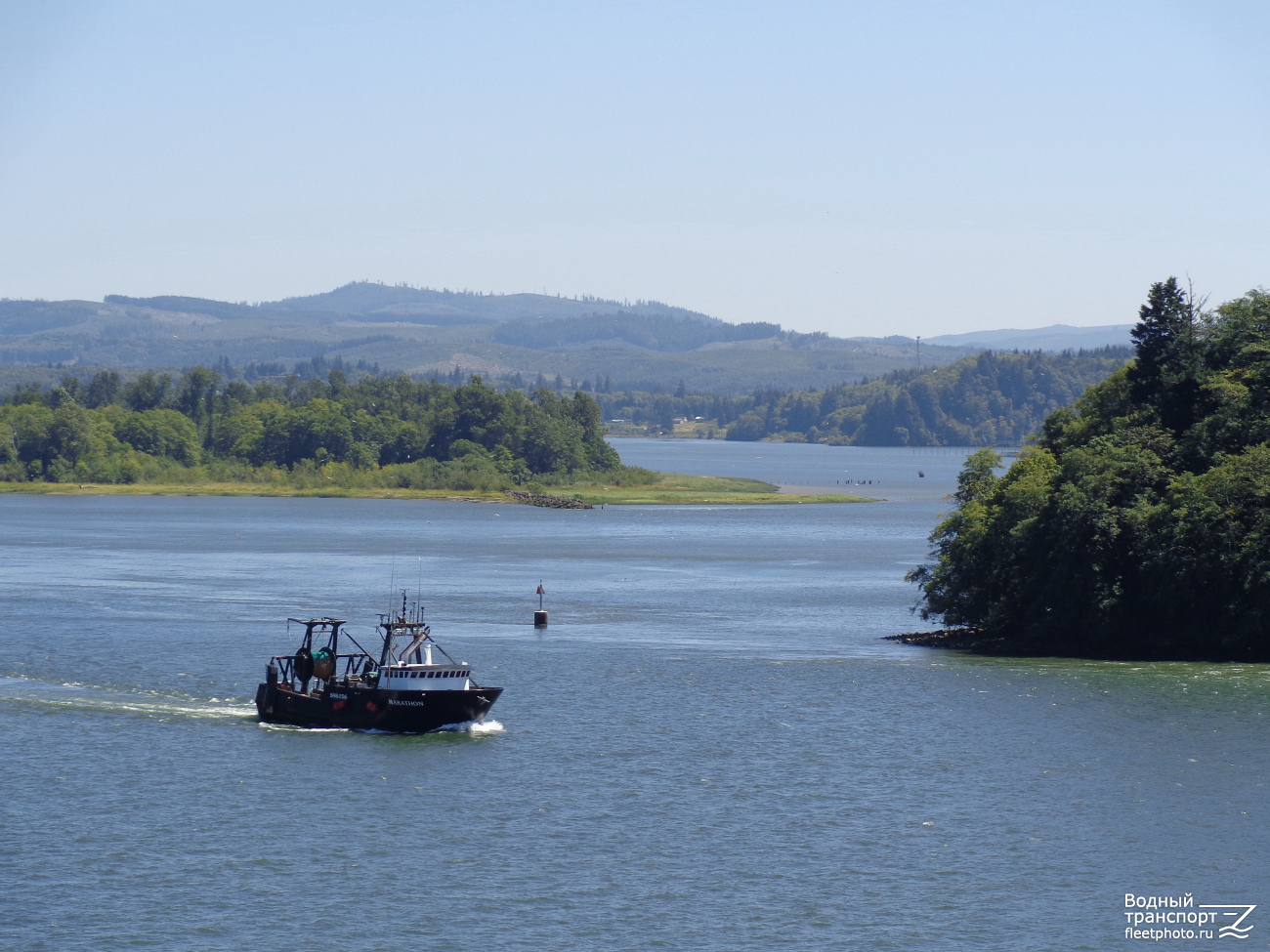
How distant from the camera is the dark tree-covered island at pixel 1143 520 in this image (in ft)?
236

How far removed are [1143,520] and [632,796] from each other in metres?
35.2

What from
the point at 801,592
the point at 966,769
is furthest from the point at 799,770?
the point at 801,592

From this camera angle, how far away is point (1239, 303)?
85125 millimetres

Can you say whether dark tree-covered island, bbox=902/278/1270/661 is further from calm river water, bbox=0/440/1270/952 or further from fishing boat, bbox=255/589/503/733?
fishing boat, bbox=255/589/503/733

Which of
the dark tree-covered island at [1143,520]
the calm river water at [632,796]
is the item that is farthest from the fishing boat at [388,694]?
the dark tree-covered island at [1143,520]

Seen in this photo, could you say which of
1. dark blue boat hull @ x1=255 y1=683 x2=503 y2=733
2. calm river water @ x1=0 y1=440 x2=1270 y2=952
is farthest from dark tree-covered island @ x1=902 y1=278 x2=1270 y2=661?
dark blue boat hull @ x1=255 y1=683 x2=503 y2=733

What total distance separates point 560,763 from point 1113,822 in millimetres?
19747

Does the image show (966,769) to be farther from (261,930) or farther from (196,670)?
(196,670)

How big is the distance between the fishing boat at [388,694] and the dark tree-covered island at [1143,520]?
105 feet

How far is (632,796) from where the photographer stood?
166ft

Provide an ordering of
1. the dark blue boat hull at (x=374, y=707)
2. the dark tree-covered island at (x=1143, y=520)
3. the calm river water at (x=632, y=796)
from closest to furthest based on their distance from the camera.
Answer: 1. the calm river water at (x=632, y=796)
2. the dark blue boat hull at (x=374, y=707)
3. the dark tree-covered island at (x=1143, y=520)

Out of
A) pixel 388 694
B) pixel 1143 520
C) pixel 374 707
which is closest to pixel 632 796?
pixel 388 694

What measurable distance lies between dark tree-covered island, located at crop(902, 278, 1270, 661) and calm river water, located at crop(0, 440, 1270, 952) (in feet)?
9.24

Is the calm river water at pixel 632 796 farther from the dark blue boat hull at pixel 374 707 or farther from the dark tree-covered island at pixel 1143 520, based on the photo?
the dark tree-covered island at pixel 1143 520
